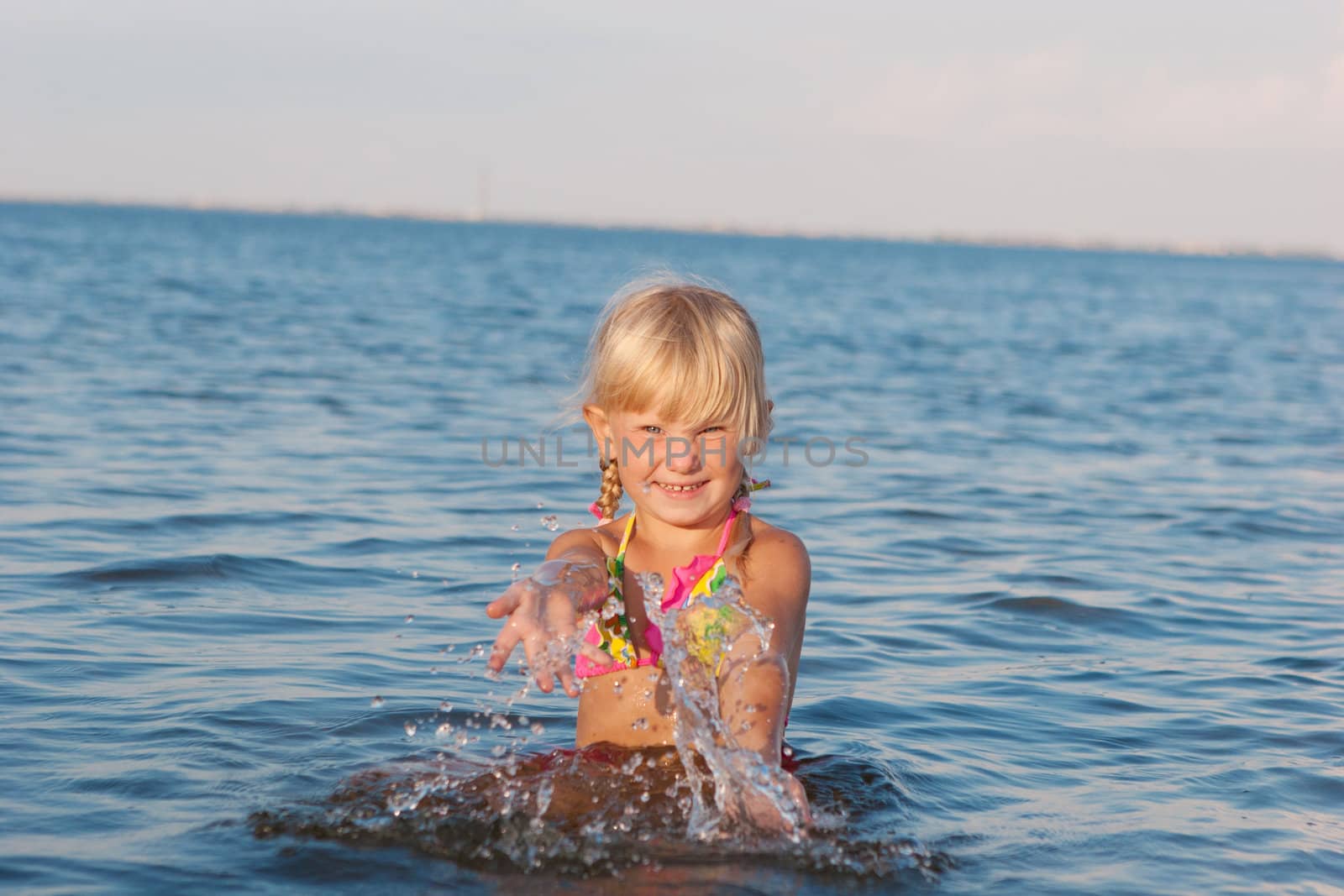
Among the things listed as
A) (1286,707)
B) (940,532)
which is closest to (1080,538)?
(940,532)

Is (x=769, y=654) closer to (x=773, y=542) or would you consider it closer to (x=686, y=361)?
(x=773, y=542)

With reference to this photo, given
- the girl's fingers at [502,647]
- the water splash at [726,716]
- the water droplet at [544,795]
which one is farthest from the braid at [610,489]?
the girl's fingers at [502,647]

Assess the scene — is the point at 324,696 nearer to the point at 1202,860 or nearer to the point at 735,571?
the point at 735,571

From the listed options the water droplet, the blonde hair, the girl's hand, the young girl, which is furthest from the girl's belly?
the blonde hair

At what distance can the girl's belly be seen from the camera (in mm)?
3908

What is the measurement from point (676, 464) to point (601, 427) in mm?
335

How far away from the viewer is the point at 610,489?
3.99 metres

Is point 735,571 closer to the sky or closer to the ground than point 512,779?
closer to the sky

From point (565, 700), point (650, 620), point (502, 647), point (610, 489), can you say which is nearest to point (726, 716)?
point (650, 620)

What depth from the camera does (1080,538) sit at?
28.1ft

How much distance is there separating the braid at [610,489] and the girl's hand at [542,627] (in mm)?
643

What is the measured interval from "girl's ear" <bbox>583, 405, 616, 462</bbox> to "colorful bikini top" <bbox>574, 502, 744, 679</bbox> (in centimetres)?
34

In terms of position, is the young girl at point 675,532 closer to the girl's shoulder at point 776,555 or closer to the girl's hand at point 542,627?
the girl's shoulder at point 776,555

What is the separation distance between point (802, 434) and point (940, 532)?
4506 mm
